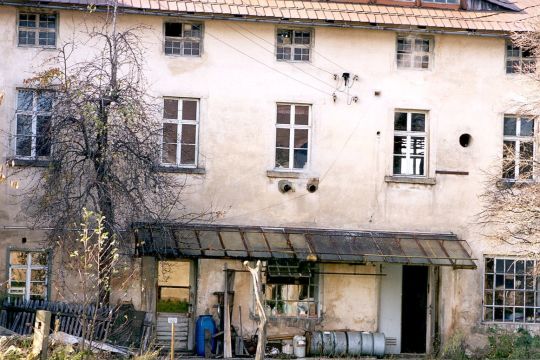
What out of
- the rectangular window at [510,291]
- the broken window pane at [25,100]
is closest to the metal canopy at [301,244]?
the rectangular window at [510,291]

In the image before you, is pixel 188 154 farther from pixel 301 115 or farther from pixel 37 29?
pixel 37 29

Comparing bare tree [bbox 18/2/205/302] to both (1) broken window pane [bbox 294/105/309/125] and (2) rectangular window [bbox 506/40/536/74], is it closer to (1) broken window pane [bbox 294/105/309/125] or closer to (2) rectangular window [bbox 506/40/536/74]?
(1) broken window pane [bbox 294/105/309/125]

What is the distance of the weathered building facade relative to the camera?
25.1 metres

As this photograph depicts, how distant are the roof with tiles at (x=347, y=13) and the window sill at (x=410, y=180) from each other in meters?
3.33

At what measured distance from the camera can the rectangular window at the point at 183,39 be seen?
25.7 metres

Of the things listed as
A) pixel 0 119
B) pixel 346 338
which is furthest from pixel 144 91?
pixel 346 338

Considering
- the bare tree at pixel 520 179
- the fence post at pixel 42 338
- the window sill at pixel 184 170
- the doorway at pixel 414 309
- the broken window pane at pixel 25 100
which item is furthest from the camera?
the doorway at pixel 414 309

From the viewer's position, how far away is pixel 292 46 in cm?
2620

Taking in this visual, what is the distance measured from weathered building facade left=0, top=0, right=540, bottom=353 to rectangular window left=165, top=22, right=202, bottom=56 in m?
0.03

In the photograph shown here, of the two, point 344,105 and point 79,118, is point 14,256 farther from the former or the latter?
point 344,105

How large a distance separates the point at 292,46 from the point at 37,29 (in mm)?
5487

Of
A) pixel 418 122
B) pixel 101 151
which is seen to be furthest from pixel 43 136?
pixel 418 122

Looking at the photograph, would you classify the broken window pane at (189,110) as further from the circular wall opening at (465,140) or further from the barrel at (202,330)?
the circular wall opening at (465,140)

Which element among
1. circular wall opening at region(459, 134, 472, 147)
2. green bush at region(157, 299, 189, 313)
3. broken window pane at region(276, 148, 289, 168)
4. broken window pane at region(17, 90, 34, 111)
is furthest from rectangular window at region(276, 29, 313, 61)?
green bush at region(157, 299, 189, 313)
